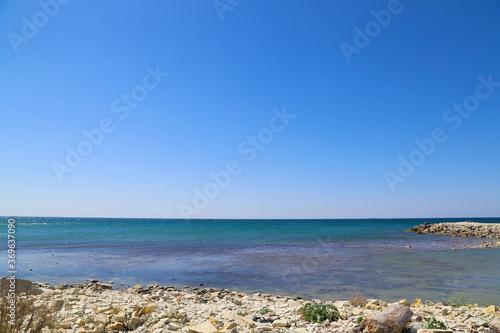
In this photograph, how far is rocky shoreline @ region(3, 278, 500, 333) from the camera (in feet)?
21.7

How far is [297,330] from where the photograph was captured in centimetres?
685

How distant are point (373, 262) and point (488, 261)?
7.54m

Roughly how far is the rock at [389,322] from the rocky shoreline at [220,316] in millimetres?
24

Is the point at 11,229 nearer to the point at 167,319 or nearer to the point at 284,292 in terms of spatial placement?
the point at 167,319

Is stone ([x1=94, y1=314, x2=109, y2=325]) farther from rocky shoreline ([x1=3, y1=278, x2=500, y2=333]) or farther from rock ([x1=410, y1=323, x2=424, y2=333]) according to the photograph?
rock ([x1=410, y1=323, x2=424, y2=333])

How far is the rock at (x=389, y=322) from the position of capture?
611cm

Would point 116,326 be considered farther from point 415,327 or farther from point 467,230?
point 467,230

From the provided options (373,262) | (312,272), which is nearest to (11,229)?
(312,272)

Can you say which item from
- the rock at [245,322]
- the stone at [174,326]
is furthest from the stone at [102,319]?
the rock at [245,322]

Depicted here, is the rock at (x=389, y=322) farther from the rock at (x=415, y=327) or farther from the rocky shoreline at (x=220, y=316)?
the rock at (x=415, y=327)

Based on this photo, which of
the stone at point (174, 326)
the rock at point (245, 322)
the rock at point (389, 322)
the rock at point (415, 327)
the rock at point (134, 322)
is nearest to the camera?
the rock at point (389, 322)

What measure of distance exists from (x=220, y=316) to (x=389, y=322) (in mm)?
4367

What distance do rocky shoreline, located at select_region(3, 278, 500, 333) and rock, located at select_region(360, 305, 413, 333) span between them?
0.02 metres

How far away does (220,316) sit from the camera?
8336mm
